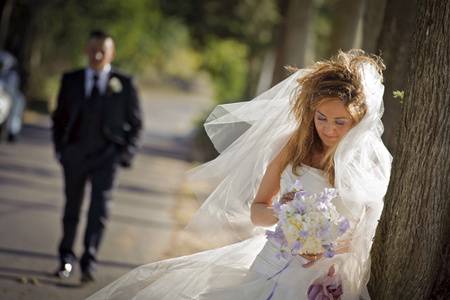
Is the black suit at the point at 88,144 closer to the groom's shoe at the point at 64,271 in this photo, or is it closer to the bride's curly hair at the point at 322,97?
the groom's shoe at the point at 64,271

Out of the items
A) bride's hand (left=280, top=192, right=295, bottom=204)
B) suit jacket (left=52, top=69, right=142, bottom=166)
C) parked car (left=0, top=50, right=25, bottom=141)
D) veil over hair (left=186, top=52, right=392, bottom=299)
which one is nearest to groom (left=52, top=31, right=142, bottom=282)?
suit jacket (left=52, top=69, right=142, bottom=166)

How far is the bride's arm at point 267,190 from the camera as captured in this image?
177 inches

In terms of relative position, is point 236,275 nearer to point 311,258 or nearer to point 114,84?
point 311,258

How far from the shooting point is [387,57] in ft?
25.1

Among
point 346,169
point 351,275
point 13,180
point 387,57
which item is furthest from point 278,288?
point 13,180

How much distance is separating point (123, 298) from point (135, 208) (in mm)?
8146


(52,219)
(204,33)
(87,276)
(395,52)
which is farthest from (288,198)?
(204,33)

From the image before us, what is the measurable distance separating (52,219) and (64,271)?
2938 mm

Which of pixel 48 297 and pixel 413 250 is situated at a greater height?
pixel 413 250

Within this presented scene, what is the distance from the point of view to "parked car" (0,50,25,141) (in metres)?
17.7

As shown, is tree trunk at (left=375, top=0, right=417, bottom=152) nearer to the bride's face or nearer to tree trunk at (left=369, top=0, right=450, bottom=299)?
tree trunk at (left=369, top=0, right=450, bottom=299)

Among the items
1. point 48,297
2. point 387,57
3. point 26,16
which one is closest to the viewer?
point 48,297

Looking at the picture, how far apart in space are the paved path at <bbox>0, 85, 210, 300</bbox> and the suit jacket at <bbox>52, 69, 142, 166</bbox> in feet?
4.06

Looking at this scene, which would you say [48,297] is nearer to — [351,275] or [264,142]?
[264,142]
